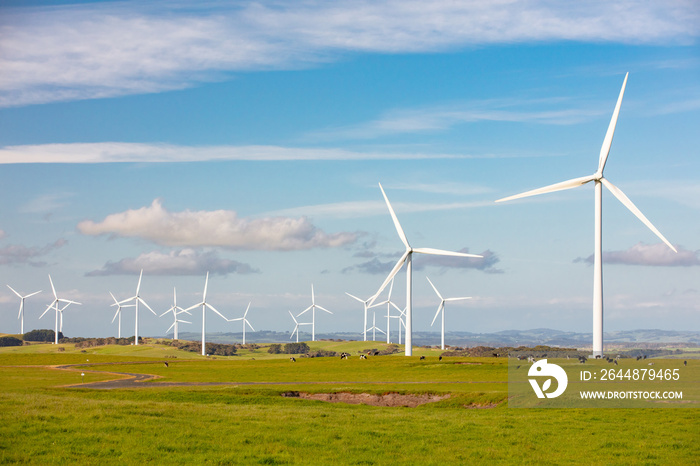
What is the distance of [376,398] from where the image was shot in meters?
52.2

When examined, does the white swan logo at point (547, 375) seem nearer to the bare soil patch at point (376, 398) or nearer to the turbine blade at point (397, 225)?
→ the bare soil patch at point (376, 398)

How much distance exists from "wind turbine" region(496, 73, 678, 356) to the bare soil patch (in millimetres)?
23636

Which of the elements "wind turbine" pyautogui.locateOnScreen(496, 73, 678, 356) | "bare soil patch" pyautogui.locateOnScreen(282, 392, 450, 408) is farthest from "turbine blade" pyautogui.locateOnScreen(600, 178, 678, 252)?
"bare soil patch" pyautogui.locateOnScreen(282, 392, 450, 408)

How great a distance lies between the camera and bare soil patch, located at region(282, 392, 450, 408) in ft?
164

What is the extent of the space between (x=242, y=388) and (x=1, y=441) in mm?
32448

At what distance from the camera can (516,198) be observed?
69.8 meters

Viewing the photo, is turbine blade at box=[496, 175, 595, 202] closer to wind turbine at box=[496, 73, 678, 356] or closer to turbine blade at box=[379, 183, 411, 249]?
wind turbine at box=[496, 73, 678, 356]

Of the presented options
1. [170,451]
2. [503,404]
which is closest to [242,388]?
[503,404]

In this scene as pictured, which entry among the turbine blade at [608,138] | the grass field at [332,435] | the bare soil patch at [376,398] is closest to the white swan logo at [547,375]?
the grass field at [332,435]

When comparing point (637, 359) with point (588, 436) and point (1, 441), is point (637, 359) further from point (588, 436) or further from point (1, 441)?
point (1, 441)

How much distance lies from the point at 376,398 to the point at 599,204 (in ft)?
114

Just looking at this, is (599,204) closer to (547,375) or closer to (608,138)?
(608,138)

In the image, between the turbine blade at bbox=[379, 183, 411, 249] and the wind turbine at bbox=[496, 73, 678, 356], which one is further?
the turbine blade at bbox=[379, 183, 411, 249]

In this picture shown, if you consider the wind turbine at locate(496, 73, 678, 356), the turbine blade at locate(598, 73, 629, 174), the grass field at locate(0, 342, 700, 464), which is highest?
the turbine blade at locate(598, 73, 629, 174)
